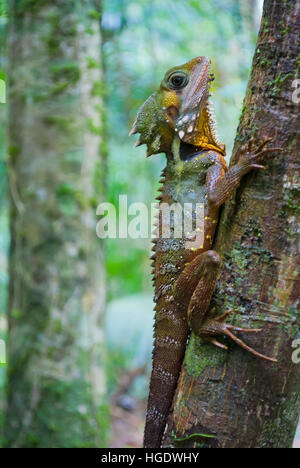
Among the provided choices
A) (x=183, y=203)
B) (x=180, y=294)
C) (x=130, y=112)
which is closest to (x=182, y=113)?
(x=183, y=203)

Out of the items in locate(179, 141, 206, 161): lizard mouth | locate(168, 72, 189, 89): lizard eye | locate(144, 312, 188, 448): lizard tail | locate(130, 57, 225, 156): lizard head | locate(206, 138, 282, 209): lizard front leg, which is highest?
locate(168, 72, 189, 89): lizard eye

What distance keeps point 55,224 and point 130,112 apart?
74.1 inches

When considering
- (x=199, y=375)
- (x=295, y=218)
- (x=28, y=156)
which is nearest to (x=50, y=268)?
(x=28, y=156)

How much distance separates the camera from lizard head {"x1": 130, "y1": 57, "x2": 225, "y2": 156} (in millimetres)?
2211

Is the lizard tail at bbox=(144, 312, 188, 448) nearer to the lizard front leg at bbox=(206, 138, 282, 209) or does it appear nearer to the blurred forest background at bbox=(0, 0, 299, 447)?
the lizard front leg at bbox=(206, 138, 282, 209)

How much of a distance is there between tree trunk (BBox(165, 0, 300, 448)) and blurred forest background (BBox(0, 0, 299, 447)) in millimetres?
926

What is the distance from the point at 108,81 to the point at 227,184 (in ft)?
10.9

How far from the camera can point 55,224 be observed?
3.51 m

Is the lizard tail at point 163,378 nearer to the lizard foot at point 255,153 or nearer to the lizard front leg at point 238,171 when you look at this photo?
the lizard front leg at point 238,171

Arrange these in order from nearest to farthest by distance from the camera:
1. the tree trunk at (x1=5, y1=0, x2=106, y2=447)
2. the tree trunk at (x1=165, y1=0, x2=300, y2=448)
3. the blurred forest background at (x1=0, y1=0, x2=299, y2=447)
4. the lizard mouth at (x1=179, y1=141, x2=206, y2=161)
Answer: the tree trunk at (x1=165, y1=0, x2=300, y2=448) < the lizard mouth at (x1=179, y1=141, x2=206, y2=161) < the tree trunk at (x1=5, y1=0, x2=106, y2=447) < the blurred forest background at (x1=0, y1=0, x2=299, y2=447)

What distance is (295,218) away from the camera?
1.43 m

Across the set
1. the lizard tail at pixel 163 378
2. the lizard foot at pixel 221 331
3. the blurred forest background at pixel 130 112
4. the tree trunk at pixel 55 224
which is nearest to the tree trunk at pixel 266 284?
the lizard foot at pixel 221 331

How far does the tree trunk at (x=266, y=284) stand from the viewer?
4.65 feet

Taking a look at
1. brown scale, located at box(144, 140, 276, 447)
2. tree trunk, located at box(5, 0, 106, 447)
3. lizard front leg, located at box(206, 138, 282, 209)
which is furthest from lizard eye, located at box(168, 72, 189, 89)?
tree trunk, located at box(5, 0, 106, 447)
